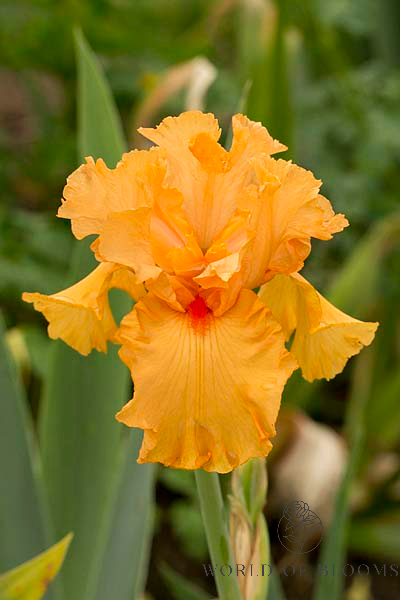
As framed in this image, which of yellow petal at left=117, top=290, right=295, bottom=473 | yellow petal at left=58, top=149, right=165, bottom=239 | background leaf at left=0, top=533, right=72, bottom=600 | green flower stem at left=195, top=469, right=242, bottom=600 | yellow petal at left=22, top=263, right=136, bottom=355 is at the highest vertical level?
yellow petal at left=58, top=149, right=165, bottom=239

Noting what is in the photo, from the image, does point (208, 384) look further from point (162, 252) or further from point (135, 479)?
point (135, 479)

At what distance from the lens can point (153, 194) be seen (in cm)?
46

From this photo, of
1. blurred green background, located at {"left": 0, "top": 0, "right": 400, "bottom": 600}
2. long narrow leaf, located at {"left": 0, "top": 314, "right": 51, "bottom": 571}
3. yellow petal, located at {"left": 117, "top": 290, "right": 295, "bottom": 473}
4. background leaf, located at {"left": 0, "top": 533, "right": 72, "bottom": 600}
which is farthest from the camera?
blurred green background, located at {"left": 0, "top": 0, "right": 400, "bottom": 600}

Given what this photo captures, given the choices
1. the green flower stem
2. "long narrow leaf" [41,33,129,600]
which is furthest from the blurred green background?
the green flower stem

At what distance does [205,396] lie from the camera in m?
0.42

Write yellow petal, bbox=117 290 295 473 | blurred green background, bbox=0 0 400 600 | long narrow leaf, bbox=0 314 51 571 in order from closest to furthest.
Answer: yellow petal, bbox=117 290 295 473 → long narrow leaf, bbox=0 314 51 571 → blurred green background, bbox=0 0 400 600

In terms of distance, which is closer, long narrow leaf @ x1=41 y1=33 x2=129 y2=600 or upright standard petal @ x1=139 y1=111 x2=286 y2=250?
upright standard petal @ x1=139 y1=111 x2=286 y2=250

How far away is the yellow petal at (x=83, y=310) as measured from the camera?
465mm

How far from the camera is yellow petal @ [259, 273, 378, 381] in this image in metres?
0.47

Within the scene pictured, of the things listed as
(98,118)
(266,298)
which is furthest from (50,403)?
(266,298)

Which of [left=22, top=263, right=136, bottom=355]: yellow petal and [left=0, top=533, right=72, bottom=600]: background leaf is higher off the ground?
[left=22, top=263, right=136, bottom=355]: yellow petal

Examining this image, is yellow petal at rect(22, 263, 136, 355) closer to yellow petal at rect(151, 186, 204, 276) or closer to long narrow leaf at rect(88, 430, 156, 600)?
yellow petal at rect(151, 186, 204, 276)

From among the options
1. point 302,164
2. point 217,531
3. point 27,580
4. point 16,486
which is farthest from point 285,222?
point 302,164

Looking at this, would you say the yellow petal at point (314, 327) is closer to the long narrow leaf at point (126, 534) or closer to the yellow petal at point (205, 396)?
the yellow petal at point (205, 396)
